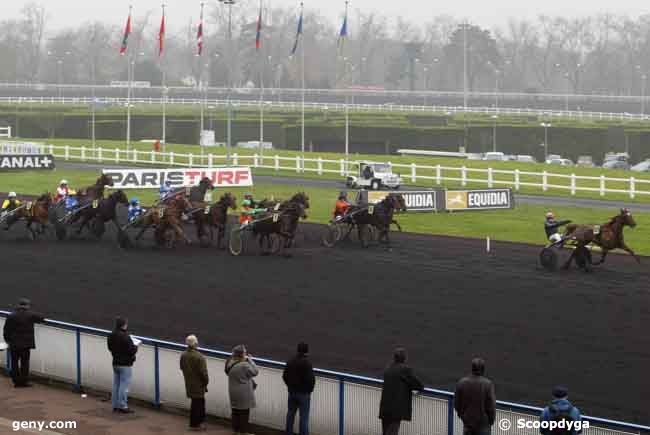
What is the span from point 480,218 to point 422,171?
19156 millimetres

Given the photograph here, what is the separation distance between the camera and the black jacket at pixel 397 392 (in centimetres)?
1210

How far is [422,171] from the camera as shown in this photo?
2119 inches

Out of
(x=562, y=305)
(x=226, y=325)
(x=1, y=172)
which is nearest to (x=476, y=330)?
(x=562, y=305)

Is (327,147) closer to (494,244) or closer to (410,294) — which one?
(494,244)

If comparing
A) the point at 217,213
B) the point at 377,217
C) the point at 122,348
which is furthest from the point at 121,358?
the point at 377,217

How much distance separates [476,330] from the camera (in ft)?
61.1

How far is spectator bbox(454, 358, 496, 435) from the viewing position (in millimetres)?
11414

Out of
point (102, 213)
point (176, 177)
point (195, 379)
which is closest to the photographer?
point (195, 379)

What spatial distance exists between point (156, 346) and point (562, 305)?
894cm

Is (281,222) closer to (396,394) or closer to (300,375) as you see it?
(300,375)

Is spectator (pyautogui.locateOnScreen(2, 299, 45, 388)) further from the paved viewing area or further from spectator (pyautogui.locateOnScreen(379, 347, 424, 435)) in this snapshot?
spectator (pyautogui.locateOnScreen(379, 347, 424, 435))

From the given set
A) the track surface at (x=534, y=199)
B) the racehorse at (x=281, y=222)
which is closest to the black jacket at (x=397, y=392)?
the racehorse at (x=281, y=222)

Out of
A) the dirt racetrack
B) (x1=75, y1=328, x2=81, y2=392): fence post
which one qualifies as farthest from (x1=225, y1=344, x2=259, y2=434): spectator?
the dirt racetrack

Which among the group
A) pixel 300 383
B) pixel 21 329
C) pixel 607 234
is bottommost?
pixel 300 383
